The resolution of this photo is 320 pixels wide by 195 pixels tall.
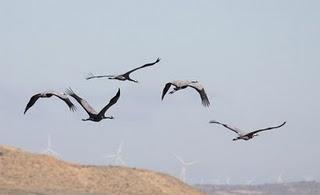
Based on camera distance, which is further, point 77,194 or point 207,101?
point 77,194

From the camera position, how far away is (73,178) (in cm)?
13412

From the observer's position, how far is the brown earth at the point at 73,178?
126 metres

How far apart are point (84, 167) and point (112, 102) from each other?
124672mm

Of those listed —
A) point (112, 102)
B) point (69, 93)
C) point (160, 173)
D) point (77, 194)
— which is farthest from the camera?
point (160, 173)

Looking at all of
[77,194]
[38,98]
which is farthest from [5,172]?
[38,98]

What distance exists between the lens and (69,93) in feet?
73.2

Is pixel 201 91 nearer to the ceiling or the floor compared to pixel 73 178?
nearer to the ceiling

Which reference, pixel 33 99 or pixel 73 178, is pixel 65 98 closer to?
pixel 33 99

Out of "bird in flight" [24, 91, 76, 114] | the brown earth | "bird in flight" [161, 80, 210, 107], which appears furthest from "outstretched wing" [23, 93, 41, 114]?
the brown earth

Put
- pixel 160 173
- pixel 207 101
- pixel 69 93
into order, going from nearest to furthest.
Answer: pixel 69 93
pixel 207 101
pixel 160 173

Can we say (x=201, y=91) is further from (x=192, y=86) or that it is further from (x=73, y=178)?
(x=73, y=178)

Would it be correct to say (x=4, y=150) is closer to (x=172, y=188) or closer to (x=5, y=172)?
(x=5, y=172)

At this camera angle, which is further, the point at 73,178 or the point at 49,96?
the point at 73,178

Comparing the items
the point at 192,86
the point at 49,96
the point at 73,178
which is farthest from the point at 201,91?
the point at 73,178
